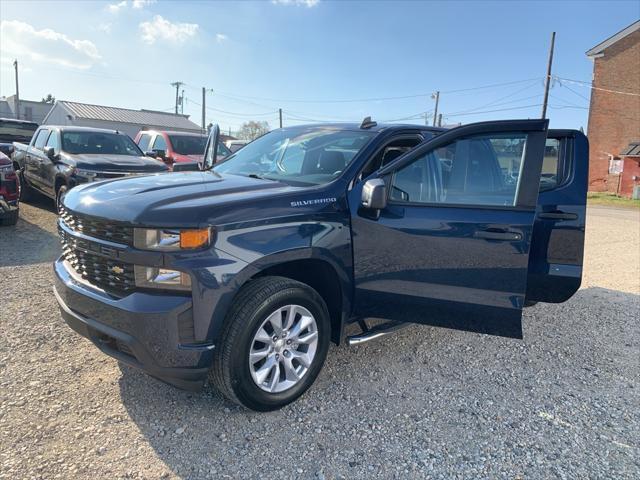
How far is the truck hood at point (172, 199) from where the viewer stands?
2619 mm

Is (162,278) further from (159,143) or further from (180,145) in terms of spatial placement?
(159,143)

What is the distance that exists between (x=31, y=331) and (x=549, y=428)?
3965 millimetres

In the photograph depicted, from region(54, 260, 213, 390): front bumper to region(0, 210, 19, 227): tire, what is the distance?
638cm

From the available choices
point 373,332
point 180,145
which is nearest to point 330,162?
point 373,332

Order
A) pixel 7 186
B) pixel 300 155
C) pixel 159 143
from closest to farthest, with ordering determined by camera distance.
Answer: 1. pixel 300 155
2. pixel 7 186
3. pixel 159 143

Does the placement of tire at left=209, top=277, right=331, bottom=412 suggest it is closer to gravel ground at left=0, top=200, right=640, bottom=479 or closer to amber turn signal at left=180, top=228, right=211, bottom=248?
gravel ground at left=0, top=200, right=640, bottom=479

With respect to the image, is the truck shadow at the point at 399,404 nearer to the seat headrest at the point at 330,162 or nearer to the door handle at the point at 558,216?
the door handle at the point at 558,216

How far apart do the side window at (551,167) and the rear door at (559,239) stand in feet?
0.17

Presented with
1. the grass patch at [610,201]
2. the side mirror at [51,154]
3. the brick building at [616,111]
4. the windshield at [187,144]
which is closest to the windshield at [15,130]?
the windshield at [187,144]

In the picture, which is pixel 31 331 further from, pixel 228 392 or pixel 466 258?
pixel 466 258

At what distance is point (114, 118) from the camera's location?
44.8 m

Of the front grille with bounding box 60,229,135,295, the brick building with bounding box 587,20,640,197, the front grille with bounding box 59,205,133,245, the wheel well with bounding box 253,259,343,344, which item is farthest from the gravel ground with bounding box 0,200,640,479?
the brick building with bounding box 587,20,640,197

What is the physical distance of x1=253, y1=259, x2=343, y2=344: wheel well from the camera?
319 centimetres

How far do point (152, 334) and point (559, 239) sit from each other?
3.05 m
